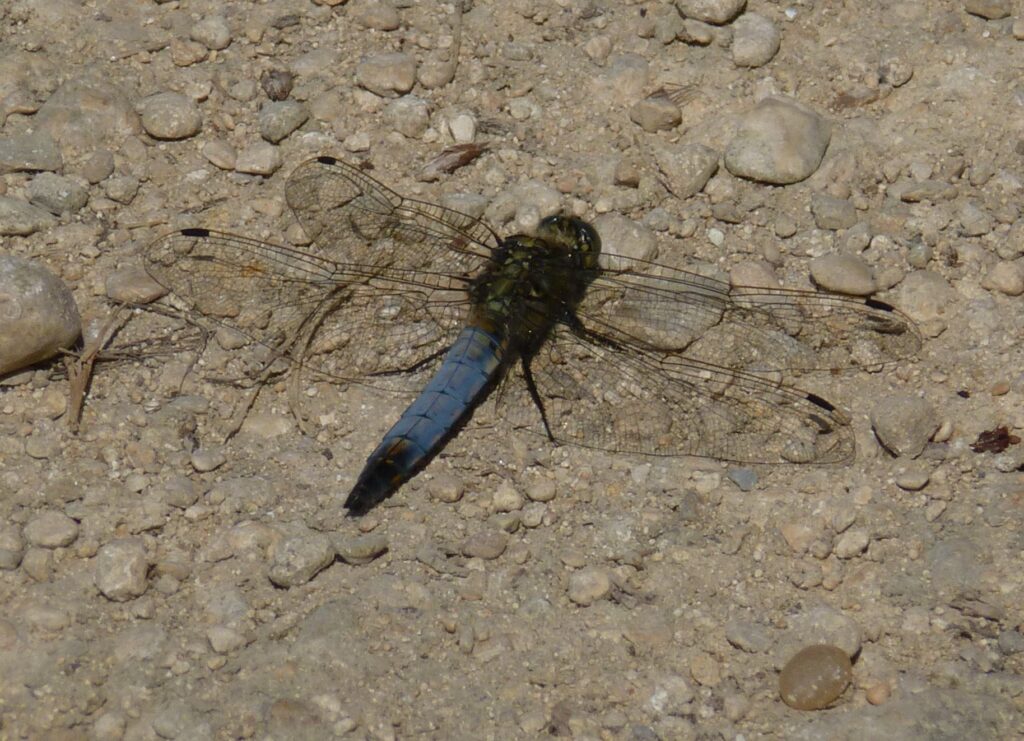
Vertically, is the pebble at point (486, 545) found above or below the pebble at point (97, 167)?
below

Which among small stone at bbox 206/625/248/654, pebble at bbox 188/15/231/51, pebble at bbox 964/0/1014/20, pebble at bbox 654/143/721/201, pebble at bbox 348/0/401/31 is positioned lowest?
small stone at bbox 206/625/248/654

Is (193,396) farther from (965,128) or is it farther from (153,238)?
(965,128)

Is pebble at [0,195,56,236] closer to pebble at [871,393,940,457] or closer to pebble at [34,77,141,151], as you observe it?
pebble at [34,77,141,151]

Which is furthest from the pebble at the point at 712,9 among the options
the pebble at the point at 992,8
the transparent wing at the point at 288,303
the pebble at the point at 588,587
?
the pebble at the point at 588,587

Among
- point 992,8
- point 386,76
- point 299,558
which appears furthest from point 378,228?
point 992,8

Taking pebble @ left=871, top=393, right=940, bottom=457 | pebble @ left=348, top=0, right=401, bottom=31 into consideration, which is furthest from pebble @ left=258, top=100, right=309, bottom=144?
pebble @ left=871, top=393, right=940, bottom=457

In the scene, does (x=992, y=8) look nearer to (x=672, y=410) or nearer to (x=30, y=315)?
(x=672, y=410)

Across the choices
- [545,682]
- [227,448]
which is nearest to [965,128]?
[545,682]

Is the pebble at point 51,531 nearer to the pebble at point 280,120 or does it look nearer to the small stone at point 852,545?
the pebble at point 280,120
